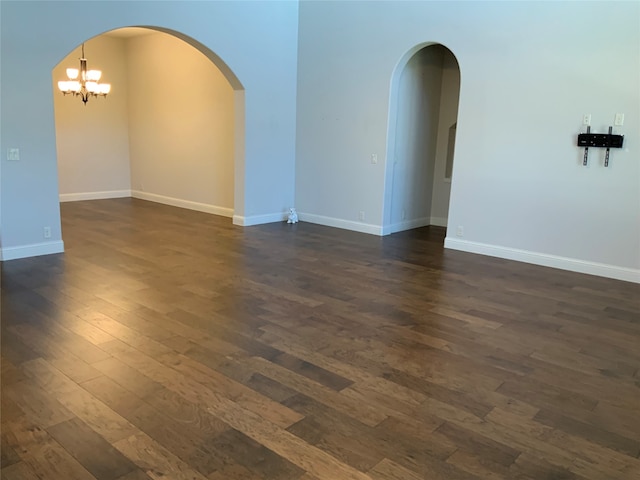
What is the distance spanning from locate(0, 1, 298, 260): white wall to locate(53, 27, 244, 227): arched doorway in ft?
2.06

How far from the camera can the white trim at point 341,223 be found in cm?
725

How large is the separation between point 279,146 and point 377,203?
70.5 inches

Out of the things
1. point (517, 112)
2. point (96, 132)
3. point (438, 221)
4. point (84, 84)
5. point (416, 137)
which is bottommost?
point (438, 221)

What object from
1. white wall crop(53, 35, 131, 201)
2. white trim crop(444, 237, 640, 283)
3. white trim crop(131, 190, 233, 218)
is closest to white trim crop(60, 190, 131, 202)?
white wall crop(53, 35, 131, 201)

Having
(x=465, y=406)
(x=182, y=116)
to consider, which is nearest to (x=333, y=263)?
(x=465, y=406)

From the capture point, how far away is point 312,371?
9.96 feet

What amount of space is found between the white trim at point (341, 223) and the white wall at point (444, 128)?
1392 millimetres

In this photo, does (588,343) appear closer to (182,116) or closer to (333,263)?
(333,263)

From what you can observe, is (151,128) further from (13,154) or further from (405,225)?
(405,225)

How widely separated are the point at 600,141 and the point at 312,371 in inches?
159

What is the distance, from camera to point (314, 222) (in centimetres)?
793

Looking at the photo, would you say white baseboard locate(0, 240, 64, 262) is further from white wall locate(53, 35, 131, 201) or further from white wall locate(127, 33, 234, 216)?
white wall locate(53, 35, 131, 201)

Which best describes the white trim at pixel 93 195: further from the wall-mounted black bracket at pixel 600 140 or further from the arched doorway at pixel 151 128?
the wall-mounted black bracket at pixel 600 140

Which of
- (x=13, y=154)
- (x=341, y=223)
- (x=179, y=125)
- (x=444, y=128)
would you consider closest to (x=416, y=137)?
(x=444, y=128)
